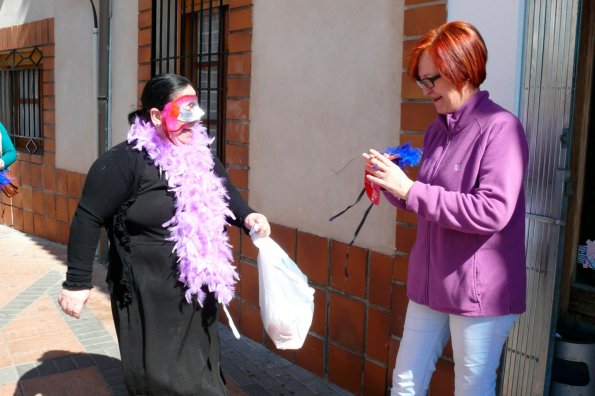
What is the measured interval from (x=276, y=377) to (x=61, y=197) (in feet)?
16.0

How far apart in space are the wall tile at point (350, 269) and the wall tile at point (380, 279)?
66 millimetres

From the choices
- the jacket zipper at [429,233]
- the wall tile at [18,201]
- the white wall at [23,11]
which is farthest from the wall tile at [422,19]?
the wall tile at [18,201]

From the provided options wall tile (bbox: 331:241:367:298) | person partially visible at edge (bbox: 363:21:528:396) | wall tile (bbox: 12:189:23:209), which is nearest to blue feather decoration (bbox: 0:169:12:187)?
wall tile (bbox: 331:241:367:298)

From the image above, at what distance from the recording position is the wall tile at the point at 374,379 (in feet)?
11.8

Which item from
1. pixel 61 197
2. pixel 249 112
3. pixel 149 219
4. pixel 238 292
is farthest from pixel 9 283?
pixel 149 219

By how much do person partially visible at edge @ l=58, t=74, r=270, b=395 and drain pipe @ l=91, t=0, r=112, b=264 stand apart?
4.21m

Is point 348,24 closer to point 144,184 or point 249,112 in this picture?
point 249,112

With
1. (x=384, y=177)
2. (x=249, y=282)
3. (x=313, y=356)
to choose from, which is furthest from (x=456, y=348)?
(x=249, y=282)

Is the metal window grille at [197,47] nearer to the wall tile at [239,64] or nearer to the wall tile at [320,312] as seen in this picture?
the wall tile at [239,64]

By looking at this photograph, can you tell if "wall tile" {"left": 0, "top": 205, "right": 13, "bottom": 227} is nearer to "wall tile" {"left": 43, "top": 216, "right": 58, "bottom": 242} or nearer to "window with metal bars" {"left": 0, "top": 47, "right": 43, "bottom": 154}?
"window with metal bars" {"left": 0, "top": 47, "right": 43, "bottom": 154}

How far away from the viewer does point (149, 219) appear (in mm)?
2756

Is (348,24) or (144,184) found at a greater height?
(348,24)

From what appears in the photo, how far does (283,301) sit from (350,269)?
106 cm

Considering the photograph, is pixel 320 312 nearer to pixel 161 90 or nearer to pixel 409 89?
pixel 409 89
